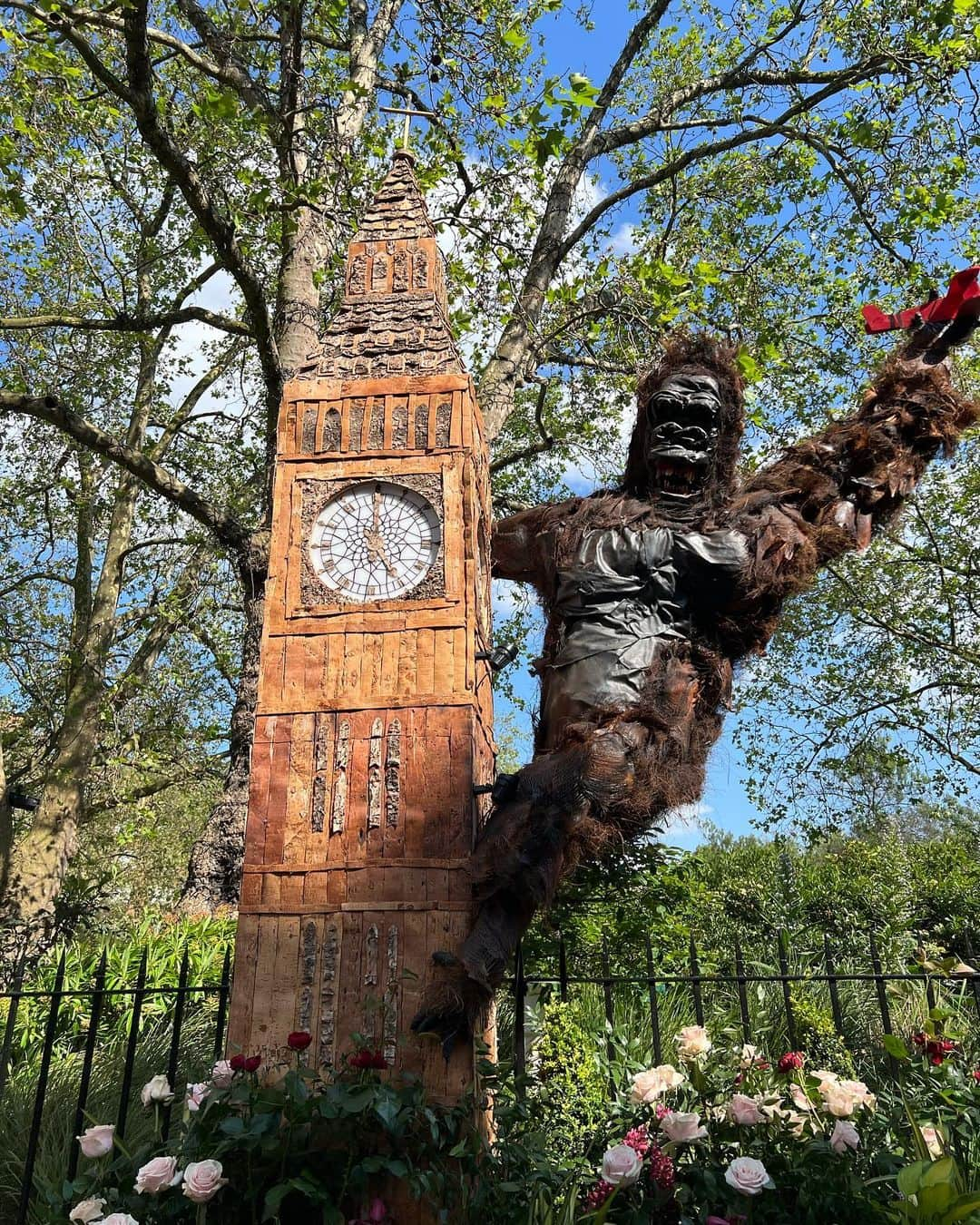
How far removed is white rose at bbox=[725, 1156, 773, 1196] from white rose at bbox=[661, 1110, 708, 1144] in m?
0.17

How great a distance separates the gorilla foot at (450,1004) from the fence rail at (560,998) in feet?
1.12

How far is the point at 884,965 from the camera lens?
9641 mm

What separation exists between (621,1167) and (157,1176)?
1.39 m

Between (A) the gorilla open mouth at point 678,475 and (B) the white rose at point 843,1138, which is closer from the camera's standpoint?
(B) the white rose at point 843,1138

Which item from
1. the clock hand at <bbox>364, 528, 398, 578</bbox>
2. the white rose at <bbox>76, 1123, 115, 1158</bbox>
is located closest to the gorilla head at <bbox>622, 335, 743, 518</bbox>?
the clock hand at <bbox>364, 528, 398, 578</bbox>

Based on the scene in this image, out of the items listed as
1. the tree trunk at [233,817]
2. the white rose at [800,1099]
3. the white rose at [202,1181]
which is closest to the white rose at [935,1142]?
the white rose at [800,1099]

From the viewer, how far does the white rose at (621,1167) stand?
3.00 meters

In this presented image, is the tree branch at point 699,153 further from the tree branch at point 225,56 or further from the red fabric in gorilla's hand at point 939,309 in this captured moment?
the red fabric in gorilla's hand at point 939,309

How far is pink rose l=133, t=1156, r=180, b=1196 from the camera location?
2.99 metres

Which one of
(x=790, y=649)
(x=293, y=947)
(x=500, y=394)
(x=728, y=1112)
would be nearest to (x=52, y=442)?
(x=500, y=394)

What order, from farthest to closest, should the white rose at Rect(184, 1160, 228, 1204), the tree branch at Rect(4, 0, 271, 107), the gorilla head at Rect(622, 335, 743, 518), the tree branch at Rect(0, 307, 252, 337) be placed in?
the tree branch at Rect(0, 307, 252, 337)
the tree branch at Rect(4, 0, 271, 107)
the gorilla head at Rect(622, 335, 743, 518)
the white rose at Rect(184, 1160, 228, 1204)

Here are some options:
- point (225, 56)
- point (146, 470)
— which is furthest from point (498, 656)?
point (225, 56)

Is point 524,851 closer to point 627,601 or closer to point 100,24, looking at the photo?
point 627,601

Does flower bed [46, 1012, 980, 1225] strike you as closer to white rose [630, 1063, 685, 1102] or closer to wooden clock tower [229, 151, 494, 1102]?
white rose [630, 1063, 685, 1102]
